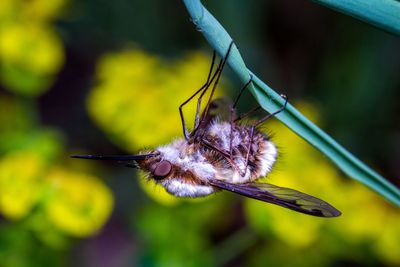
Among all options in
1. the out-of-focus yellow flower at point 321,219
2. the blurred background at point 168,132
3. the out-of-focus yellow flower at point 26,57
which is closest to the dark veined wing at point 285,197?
the blurred background at point 168,132

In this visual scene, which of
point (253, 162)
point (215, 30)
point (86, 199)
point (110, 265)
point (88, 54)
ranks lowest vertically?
point (110, 265)

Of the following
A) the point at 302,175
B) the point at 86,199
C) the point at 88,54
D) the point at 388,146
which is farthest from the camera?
the point at 88,54

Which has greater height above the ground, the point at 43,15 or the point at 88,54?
the point at 43,15

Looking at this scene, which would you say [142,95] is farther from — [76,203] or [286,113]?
[286,113]

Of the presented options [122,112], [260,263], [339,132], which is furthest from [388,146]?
[122,112]

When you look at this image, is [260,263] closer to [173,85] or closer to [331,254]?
[331,254]

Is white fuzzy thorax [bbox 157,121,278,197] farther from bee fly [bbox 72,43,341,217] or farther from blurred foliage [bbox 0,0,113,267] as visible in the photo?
blurred foliage [bbox 0,0,113,267]

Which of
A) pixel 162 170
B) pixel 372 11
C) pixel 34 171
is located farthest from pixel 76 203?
pixel 372 11

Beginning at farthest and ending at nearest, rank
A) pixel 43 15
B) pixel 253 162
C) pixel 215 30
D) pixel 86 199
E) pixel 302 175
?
pixel 43 15, pixel 302 175, pixel 86 199, pixel 253 162, pixel 215 30
